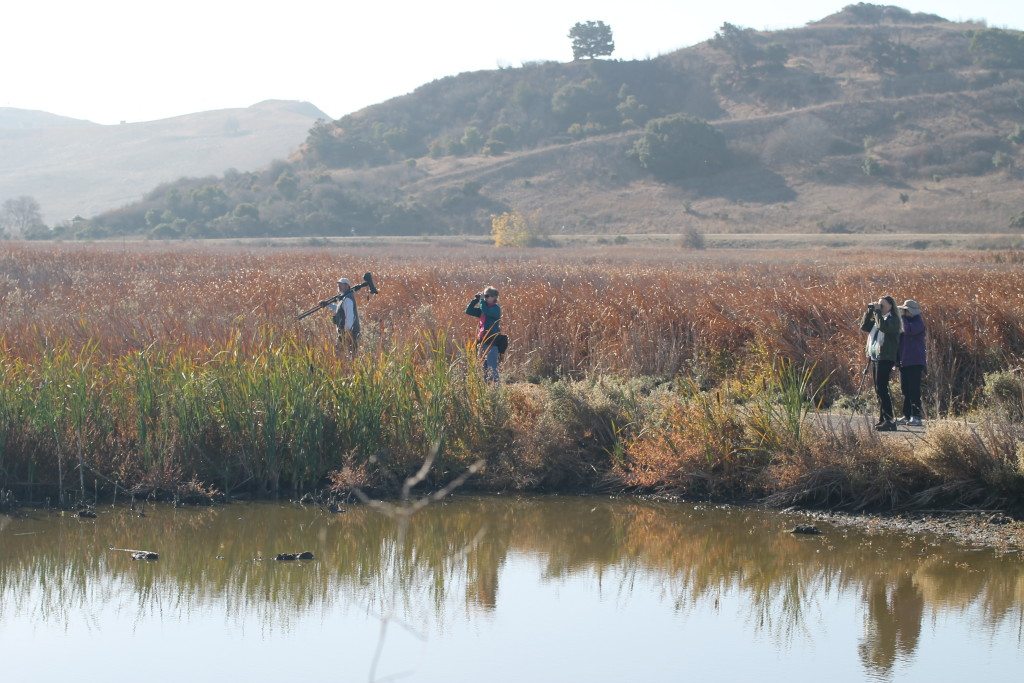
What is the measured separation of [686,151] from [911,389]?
87.0 metres

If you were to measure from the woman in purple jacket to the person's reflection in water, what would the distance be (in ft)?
13.6

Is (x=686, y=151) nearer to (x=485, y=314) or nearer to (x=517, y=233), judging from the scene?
(x=517, y=233)

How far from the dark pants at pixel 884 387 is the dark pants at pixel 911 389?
0.37 meters

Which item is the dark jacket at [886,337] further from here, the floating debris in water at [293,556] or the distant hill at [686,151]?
the distant hill at [686,151]

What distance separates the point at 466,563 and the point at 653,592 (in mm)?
1680

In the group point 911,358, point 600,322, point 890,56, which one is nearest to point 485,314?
point 600,322

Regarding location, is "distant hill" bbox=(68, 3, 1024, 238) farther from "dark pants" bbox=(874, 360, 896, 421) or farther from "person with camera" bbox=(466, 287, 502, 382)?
"person with camera" bbox=(466, 287, 502, 382)

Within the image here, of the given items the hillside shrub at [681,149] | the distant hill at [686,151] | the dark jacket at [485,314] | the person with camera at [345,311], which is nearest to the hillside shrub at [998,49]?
the distant hill at [686,151]

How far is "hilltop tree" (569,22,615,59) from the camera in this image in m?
135

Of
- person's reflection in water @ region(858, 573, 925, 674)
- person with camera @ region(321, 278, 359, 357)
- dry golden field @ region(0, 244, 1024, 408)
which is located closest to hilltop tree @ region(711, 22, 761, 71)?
dry golden field @ region(0, 244, 1024, 408)

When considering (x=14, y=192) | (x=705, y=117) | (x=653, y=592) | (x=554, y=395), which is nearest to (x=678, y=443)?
(x=554, y=395)

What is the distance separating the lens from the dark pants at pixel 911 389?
1396cm

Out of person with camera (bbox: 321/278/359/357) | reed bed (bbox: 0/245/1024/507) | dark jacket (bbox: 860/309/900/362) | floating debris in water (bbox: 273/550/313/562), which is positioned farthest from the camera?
person with camera (bbox: 321/278/359/357)

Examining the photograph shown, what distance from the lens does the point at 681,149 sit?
99188 mm
